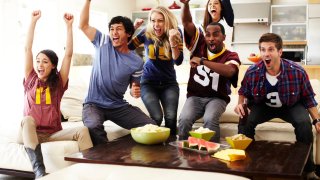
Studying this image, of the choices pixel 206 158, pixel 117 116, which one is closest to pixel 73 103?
pixel 117 116

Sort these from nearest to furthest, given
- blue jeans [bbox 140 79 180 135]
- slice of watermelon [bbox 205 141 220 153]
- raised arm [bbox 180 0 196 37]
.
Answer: slice of watermelon [bbox 205 141 220 153] < raised arm [bbox 180 0 196 37] < blue jeans [bbox 140 79 180 135]

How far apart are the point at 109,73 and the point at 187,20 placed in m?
0.73

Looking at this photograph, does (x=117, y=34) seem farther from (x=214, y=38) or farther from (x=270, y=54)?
(x=270, y=54)

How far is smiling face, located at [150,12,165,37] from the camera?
3158 millimetres

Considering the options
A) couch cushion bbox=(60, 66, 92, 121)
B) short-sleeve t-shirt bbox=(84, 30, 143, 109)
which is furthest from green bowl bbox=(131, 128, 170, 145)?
couch cushion bbox=(60, 66, 92, 121)

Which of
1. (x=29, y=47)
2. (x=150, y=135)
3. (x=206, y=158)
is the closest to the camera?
(x=206, y=158)

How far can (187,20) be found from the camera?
3170 millimetres

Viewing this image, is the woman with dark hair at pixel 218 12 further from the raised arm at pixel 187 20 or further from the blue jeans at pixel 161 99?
the blue jeans at pixel 161 99

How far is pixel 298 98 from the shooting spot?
3.04 metres

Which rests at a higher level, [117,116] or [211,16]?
[211,16]

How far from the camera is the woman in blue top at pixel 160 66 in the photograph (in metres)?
3.18

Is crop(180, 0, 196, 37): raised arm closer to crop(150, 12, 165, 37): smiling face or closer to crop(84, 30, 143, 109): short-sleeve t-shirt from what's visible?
crop(150, 12, 165, 37): smiling face

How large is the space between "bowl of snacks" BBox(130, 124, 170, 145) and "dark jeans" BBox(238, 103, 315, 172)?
82 centimetres

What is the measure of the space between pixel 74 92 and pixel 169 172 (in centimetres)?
238
